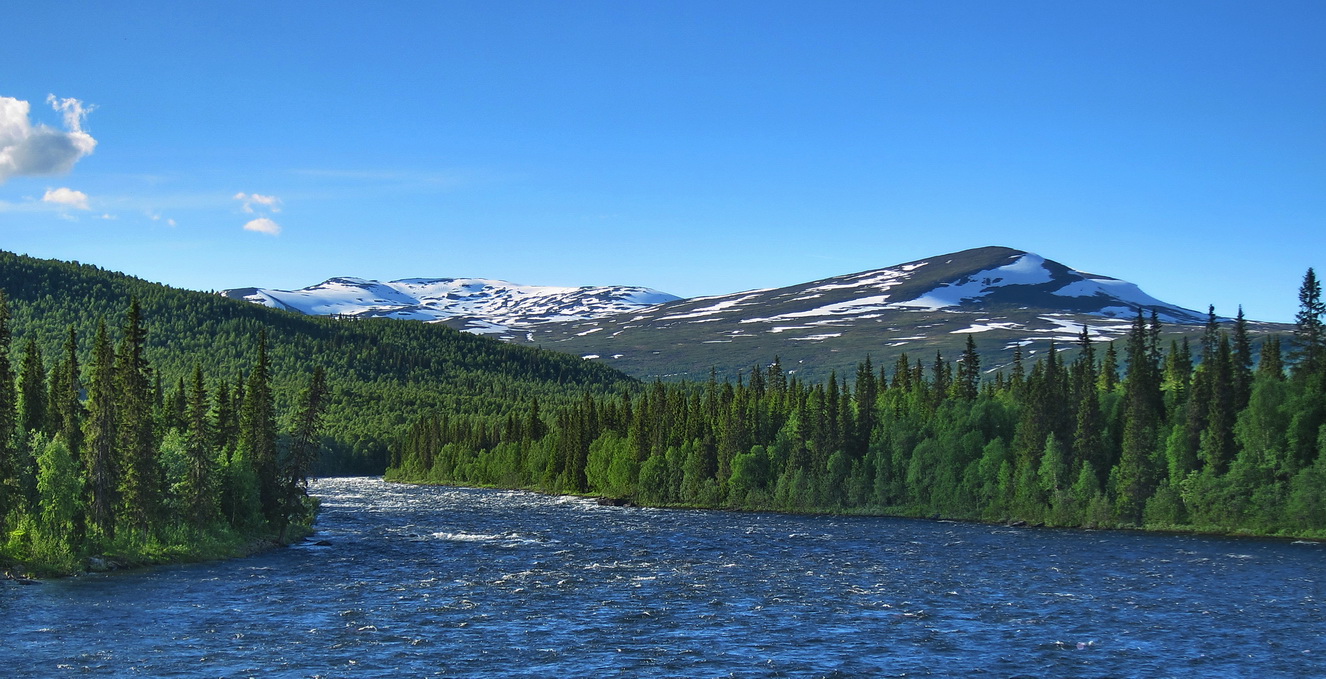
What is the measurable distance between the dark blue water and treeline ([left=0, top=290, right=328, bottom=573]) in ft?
12.9

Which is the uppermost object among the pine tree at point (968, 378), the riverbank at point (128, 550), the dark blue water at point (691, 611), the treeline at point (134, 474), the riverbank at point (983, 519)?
the pine tree at point (968, 378)

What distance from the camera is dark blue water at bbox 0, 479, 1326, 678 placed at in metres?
50.5

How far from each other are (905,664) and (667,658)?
10621 mm

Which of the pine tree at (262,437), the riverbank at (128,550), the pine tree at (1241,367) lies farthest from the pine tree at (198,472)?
the pine tree at (1241,367)

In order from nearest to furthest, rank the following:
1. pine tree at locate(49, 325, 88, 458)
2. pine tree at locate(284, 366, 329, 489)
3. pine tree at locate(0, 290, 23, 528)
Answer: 1. pine tree at locate(0, 290, 23, 528)
2. pine tree at locate(284, 366, 329, 489)
3. pine tree at locate(49, 325, 88, 458)

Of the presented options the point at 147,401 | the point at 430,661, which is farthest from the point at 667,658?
the point at 147,401

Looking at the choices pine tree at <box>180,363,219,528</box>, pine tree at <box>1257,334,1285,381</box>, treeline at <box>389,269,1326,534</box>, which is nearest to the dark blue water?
pine tree at <box>180,363,219,528</box>

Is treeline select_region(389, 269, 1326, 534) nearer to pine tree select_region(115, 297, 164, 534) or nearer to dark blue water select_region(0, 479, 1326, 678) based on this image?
dark blue water select_region(0, 479, 1326, 678)

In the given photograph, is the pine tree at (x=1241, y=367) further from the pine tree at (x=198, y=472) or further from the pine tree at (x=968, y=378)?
the pine tree at (x=198, y=472)

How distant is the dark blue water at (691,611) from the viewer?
5047cm

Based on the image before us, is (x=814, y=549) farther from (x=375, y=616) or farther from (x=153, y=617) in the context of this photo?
(x=153, y=617)

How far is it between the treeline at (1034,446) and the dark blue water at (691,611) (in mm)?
14386

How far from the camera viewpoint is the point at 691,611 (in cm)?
6519

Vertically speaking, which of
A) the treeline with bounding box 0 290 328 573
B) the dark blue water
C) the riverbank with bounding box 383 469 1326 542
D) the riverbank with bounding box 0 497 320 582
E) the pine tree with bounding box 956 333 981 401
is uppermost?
the pine tree with bounding box 956 333 981 401
